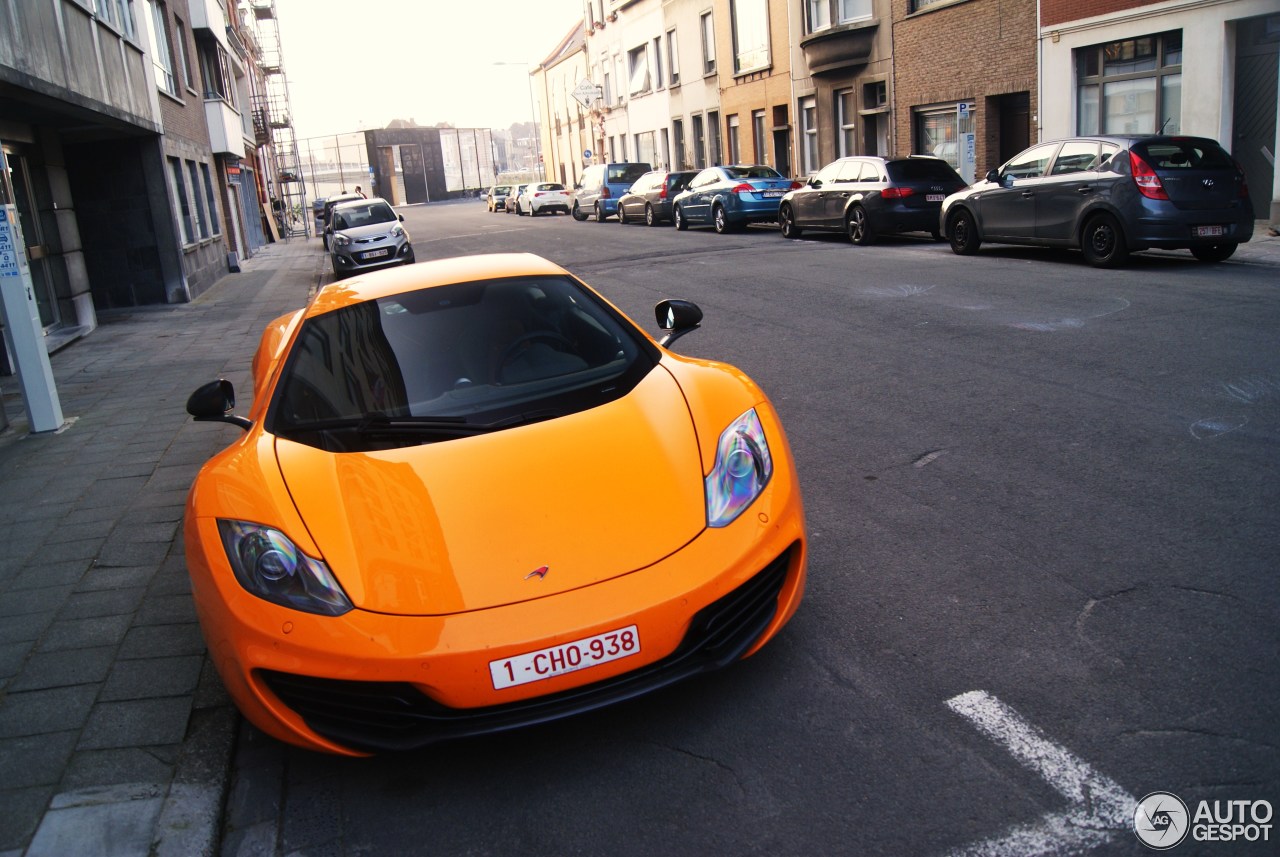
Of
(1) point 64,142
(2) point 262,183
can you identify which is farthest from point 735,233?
(2) point 262,183

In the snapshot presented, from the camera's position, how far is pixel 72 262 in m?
15.1

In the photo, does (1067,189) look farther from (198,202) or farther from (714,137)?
(714,137)

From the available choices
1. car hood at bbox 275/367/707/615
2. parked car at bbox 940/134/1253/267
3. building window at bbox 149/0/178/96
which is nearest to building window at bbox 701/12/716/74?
building window at bbox 149/0/178/96

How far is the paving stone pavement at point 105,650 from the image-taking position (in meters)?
2.97

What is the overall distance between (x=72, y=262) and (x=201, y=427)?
8.94 m

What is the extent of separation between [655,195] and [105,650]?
27.0m

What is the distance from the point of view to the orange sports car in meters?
2.85

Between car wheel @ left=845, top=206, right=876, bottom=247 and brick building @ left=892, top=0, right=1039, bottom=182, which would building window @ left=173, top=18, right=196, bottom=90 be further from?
brick building @ left=892, top=0, right=1039, bottom=182

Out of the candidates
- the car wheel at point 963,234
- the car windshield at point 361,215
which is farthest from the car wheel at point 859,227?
the car windshield at point 361,215

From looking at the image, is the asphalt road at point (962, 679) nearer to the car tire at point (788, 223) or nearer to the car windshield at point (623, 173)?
the car tire at point (788, 223)

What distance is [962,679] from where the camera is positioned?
3.23 metres

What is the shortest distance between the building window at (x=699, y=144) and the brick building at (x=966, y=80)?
15.9 meters

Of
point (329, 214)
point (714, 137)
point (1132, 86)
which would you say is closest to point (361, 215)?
point (329, 214)

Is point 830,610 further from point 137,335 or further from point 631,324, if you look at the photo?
point 137,335
